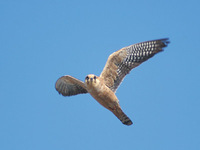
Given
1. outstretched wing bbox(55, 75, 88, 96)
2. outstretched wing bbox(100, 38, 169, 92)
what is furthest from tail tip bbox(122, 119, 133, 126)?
outstretched wing bbox(55, 75, 88, 96)

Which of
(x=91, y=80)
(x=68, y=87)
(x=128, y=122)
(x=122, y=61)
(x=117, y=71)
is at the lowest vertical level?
(x=128, y=122)

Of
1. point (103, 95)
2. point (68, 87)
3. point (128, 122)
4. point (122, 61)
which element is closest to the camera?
point (103, 95)

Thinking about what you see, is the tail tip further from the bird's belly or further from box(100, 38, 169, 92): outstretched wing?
box(100, 38, 169, 92): outstretched wing

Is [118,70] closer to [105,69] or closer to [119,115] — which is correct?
[105,69]

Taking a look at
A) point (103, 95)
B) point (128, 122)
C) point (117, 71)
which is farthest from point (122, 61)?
point (128, 122)

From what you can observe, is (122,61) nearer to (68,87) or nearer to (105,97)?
(105,97)

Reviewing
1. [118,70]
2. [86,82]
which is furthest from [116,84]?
[86,82]

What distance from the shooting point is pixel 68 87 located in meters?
18.8

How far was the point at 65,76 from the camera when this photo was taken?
59.2 feet

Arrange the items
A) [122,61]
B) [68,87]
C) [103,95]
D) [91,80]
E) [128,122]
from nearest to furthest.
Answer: [91,80], [103,95], [122,61], [128,122], [68,87]

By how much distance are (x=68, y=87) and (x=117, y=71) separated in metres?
2.31

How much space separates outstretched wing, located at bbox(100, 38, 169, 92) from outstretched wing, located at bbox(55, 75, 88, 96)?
4.34 feet

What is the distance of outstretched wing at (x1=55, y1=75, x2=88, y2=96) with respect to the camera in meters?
18.5

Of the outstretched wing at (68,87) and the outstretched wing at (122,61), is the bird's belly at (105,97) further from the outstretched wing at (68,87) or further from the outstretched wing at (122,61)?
the outstretched wing at (68,87)
